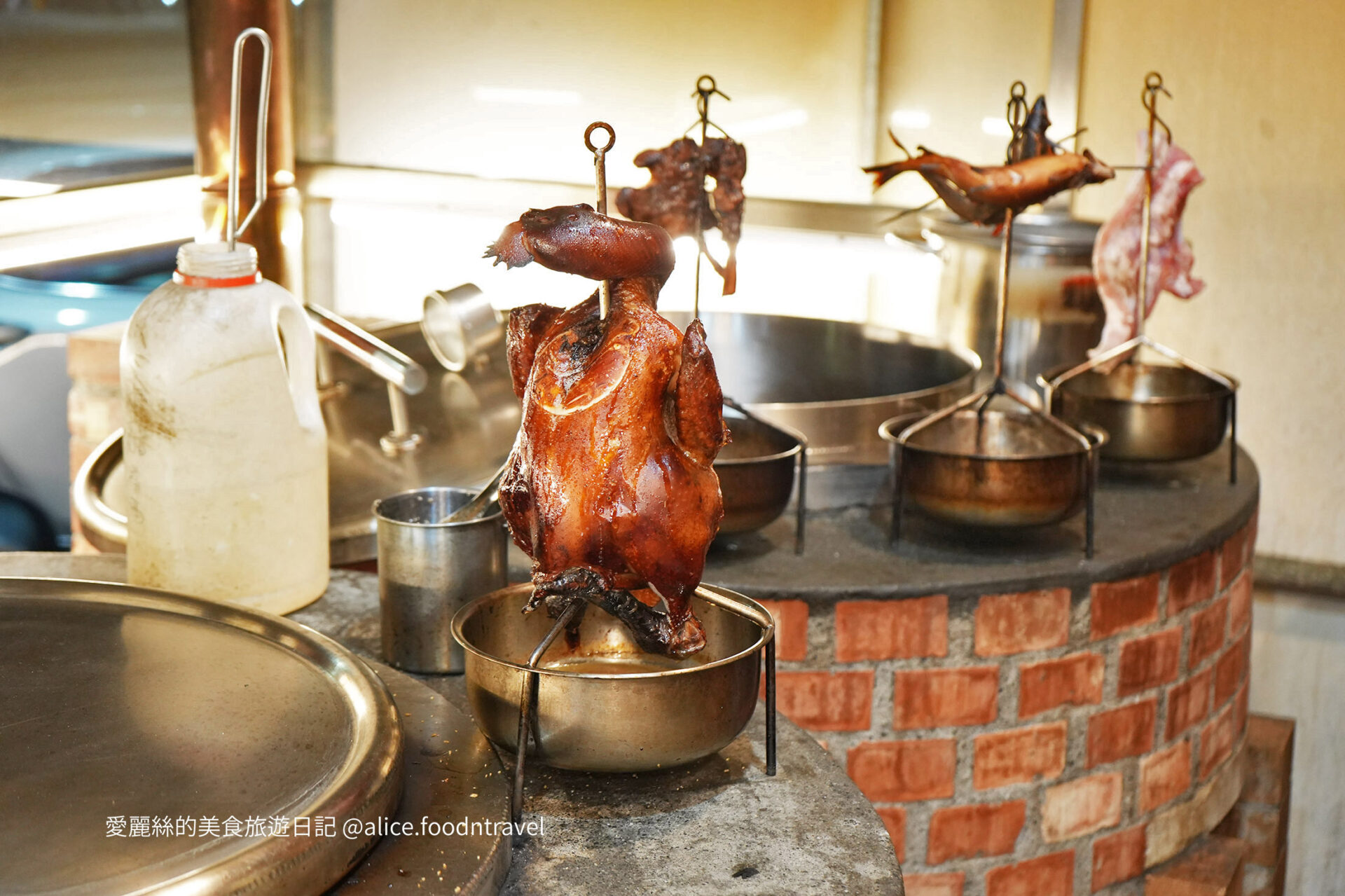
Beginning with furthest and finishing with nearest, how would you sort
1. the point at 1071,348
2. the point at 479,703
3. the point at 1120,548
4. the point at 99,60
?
the point at 99,60
the point at 1071,348
the point at 1120,548
the point at 479,703

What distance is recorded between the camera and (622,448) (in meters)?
1.28

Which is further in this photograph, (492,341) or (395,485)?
(492,341)

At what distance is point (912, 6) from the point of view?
3.98 meters

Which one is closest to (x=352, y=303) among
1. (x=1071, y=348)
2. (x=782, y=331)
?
(x=782, y=331)

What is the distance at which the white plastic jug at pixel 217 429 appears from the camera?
1577mm

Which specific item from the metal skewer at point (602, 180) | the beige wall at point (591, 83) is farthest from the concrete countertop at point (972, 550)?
A: the beige wall at point (591, 83)

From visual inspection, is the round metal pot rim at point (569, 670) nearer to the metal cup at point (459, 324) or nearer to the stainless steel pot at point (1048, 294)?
the metal cup at point (459, 324)

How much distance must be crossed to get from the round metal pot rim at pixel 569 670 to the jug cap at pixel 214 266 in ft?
1.67

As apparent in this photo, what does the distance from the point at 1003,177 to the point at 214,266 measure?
3.93 ft

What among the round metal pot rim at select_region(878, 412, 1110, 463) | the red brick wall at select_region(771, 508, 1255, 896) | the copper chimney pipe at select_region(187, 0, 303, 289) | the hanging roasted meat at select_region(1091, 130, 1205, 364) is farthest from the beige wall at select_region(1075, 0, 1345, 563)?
the copper chimney pipe at select_region(187, 0, 303, 289)

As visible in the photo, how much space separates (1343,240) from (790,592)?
218 centimetres

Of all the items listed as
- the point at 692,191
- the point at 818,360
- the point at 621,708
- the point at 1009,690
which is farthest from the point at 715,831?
the point at 818,360

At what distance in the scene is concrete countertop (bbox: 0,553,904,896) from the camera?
1.20 m

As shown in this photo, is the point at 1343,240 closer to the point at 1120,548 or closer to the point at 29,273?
the point at 1120,548
